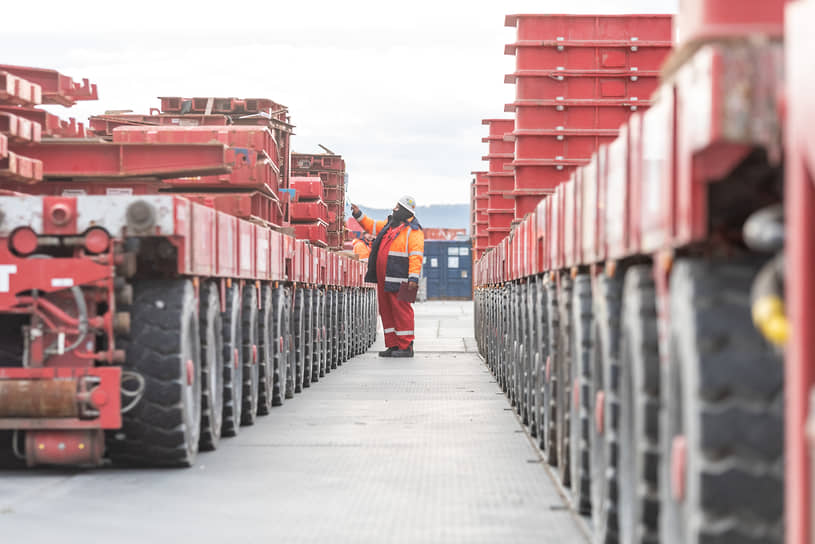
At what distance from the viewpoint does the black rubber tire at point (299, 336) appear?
552 inches

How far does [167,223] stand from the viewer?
7.01 m

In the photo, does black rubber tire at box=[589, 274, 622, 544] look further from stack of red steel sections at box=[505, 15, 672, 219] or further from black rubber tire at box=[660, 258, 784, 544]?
stack of red steel sections at box=[505, 15, 672, 219]

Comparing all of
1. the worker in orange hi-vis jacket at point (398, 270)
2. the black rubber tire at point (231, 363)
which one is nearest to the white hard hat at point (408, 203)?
the worker in orange hi-vis jacket at point (398, 270)

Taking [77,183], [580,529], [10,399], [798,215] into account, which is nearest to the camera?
[798,215]

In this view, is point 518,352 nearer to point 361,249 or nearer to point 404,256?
point 404,256

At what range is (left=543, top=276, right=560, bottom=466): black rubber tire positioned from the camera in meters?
7.81

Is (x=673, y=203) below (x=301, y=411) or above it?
above

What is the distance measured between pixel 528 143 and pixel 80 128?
5236 millimetres

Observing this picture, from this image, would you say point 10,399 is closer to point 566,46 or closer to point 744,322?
point 744,322

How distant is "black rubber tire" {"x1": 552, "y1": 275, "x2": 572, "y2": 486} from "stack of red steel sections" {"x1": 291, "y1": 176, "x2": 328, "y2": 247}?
12369 millimetres

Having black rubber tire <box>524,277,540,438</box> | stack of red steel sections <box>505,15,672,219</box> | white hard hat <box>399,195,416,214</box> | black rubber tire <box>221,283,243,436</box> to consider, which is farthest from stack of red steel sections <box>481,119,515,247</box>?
black rubber tire <box>221,283,243,436</box>

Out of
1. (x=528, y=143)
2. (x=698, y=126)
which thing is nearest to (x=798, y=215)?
(x=698, y=126)

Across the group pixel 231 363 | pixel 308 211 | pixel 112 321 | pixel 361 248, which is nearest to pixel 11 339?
pixel 112 321

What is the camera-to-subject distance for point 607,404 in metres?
5.20
